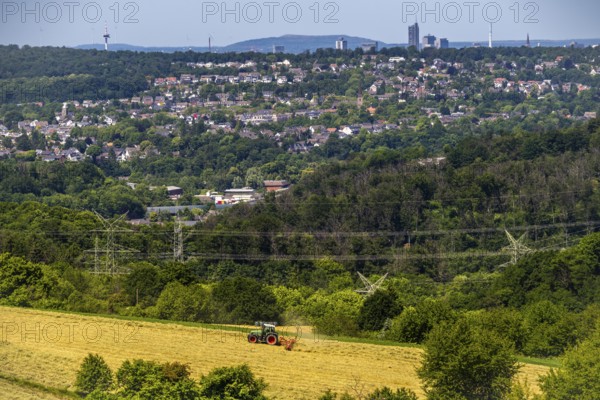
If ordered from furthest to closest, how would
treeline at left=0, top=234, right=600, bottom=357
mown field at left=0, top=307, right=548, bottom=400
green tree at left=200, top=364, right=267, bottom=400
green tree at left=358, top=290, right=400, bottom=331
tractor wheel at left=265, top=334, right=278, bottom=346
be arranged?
green tree at left=358, top=290, right=400, bottom=331 < treeline at left=0, top=234, right=600, bottom=357 < tractor wheel at left=265, top=334, right=278, bottom=346 < mown field at left=0, top=307, right=548, bottom=400 < green tree at left=200, top=364, right=267, bottom=400

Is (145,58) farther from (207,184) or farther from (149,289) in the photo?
(149,289)

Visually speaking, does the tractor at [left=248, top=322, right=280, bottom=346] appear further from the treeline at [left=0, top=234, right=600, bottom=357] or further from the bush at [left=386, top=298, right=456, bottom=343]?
the bush at [left=386, top=298, right=456, bottom=343]

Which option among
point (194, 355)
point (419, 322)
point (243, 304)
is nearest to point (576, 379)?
point (194, 355)

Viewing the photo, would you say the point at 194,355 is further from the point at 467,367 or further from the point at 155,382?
the point at 467,367

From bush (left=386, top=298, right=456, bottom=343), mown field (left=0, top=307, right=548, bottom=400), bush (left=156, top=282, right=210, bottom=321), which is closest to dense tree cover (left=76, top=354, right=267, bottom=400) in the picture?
mown field (left=0, top=307, right=548, bottom=400)

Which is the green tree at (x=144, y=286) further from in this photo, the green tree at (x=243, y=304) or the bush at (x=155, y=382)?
the bush at (x=155, y=382)
